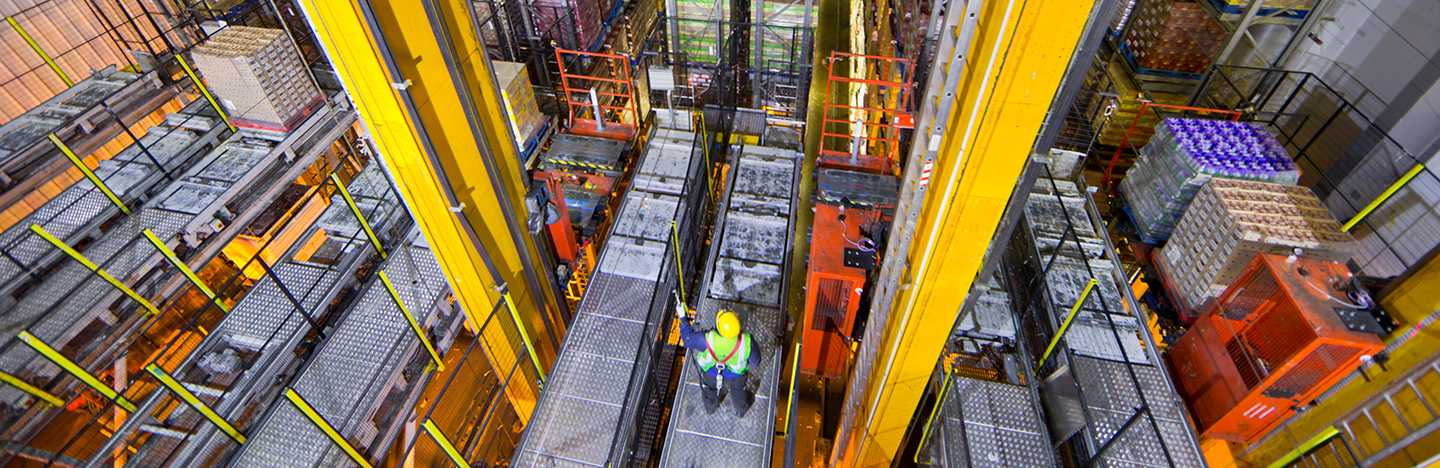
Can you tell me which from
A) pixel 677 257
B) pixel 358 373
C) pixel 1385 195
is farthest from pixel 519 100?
pixel 1385 195

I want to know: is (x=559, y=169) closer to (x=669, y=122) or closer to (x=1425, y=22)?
(x=669, y=122)

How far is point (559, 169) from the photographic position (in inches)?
367

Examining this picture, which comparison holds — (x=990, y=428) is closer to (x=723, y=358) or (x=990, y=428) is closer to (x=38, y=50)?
(x=723, y=358)

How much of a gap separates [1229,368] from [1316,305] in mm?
1066

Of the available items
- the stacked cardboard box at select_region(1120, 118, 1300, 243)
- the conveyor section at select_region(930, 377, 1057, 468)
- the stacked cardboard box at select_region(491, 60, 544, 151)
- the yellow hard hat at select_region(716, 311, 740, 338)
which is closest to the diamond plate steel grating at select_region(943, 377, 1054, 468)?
the conveyor section at select_region(930, 377, 1057, 468)

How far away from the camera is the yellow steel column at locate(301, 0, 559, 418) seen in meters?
3.96

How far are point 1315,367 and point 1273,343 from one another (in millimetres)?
402

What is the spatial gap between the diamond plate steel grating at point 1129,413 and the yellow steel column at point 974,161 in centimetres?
218

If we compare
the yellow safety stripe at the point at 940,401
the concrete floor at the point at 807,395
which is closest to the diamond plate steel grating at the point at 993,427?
the yellow safety stripe at the point at 940,401

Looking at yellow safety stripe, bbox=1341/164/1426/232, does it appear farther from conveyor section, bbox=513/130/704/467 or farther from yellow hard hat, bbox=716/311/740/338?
conveyor section, bbox=513/130/704/467

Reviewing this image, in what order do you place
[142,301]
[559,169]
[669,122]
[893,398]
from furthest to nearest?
[669,122], [559,169], [142,301], [893,398]

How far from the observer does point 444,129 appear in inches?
187

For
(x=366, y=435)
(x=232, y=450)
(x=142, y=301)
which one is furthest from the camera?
(x=142, y=301)

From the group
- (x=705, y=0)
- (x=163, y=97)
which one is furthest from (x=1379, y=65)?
(x=163, y=97)
